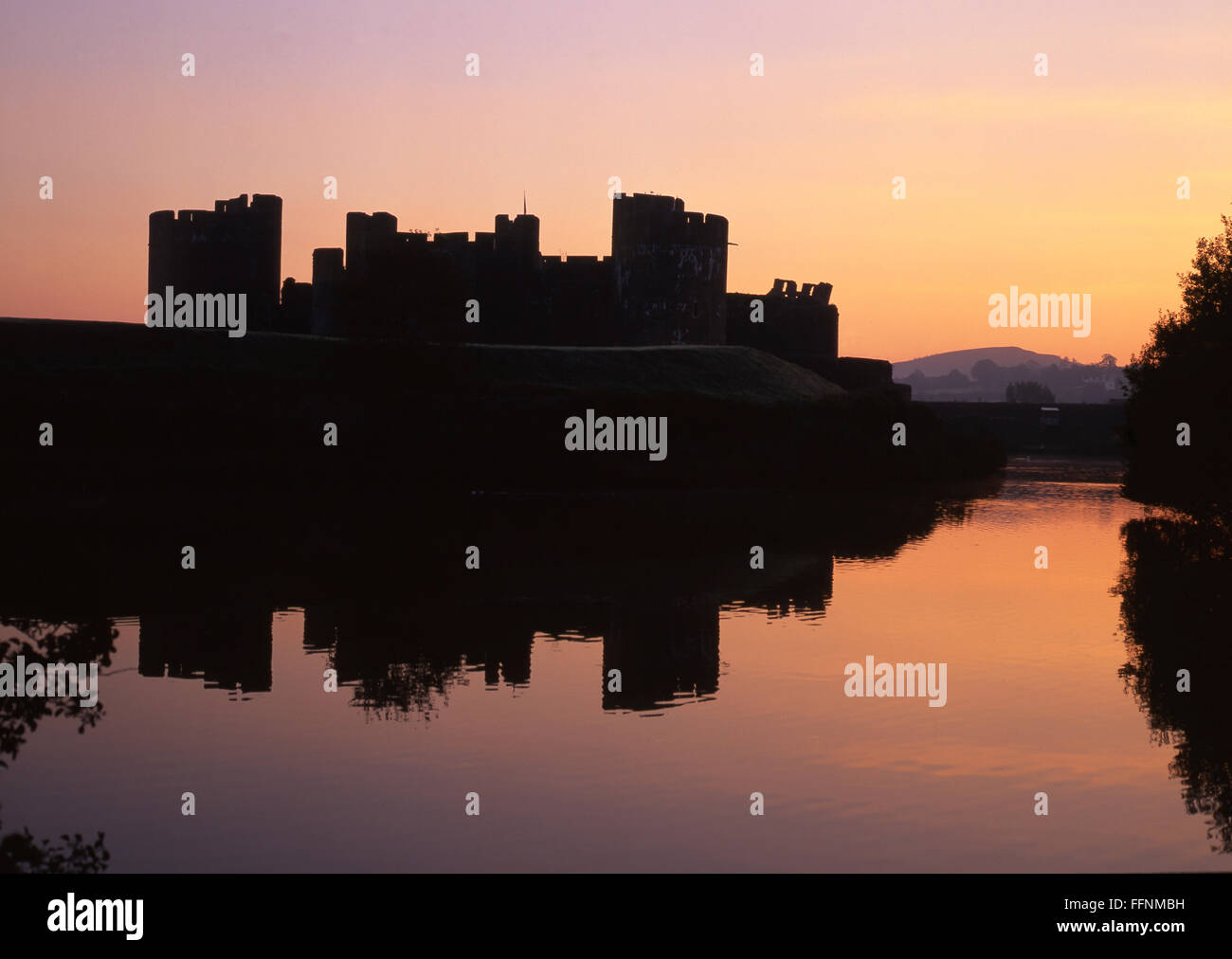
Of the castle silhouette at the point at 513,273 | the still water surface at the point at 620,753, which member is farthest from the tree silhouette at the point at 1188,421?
the castle silhouette at the point at 513,273

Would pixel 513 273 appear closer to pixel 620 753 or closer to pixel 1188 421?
pixel 1188 421

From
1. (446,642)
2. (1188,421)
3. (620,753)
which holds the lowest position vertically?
(620,753)

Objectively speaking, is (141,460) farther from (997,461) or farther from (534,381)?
(997,461)

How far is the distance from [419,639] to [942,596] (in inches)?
330

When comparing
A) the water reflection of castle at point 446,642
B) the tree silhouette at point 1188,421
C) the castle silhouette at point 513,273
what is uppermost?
the castle silhouette at point 513,273

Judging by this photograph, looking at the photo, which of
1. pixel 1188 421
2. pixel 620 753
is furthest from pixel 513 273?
pixel 620 753

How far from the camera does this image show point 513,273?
6131 cm

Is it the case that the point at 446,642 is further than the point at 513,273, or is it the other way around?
the point at 513,273

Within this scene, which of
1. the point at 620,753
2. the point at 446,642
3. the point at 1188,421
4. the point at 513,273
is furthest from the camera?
the point at 513,273

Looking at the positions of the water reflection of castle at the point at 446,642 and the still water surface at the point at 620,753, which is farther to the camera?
the water reflection of castle at the point at 446,642

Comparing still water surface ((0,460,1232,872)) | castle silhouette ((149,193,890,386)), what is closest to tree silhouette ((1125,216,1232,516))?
still water surface ((0,460,1232,872))

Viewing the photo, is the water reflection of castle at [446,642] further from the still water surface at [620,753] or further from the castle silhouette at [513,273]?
the castle silhouette at [513,273]

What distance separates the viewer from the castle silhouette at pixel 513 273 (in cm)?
5756

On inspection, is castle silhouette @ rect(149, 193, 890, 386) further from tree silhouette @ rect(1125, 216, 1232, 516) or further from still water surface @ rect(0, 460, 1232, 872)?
still water surface @ rect(0, 460, 1232, 872)
